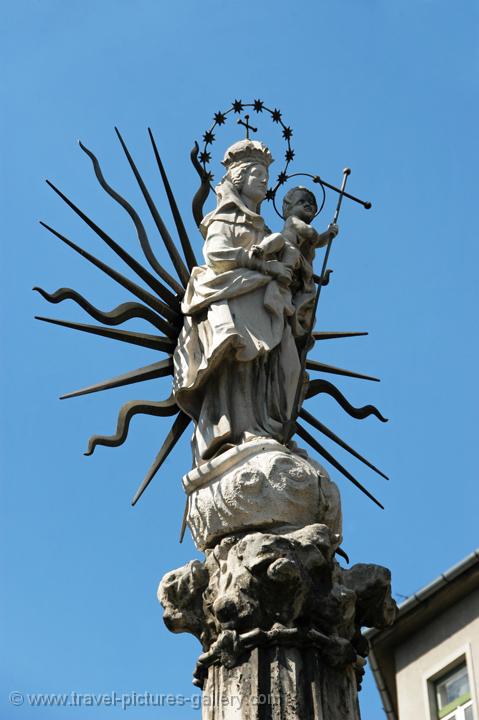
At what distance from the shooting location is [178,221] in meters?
11.3

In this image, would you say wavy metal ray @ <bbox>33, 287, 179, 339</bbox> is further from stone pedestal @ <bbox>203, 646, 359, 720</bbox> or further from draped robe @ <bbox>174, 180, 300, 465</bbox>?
stone pedestal @ <bbox>203, 646, 359, 720</bbox>

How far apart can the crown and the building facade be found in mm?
10567

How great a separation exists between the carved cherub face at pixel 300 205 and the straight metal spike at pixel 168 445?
1.76 metres

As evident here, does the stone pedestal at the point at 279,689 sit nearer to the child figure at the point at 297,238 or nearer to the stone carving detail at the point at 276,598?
the stone carving detail at the point at 276,598

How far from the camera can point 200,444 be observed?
34.0ft

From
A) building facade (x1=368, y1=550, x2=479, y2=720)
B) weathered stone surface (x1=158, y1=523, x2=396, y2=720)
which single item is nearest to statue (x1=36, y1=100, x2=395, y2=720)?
weathered stone surface (x1=158, y1=523, x2=396, y2=720)

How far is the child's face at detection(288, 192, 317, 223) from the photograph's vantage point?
11.6 metres

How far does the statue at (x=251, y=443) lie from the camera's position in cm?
927

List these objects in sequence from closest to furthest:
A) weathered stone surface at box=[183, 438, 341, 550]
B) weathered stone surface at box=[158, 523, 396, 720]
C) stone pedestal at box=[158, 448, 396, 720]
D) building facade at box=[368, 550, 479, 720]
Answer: stone pedestal at box=[158, 448, 396, 720] < weathered stone surface at box=[158, 523, 396, 720] < weathered stone surface at box=[183, 438, 341, 550] < building facade at box=[368, 550, 479, 720]

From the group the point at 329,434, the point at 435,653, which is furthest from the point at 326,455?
the point at 435,653

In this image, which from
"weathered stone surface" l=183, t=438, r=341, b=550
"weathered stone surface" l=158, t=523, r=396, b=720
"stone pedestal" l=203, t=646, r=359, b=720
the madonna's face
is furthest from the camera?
the madonna's face

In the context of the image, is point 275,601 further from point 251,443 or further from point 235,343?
point 235,343

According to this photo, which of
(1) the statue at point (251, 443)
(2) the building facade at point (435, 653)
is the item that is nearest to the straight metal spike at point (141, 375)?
(1) the statue at point (251, 443)

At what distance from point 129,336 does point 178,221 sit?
917 mm
